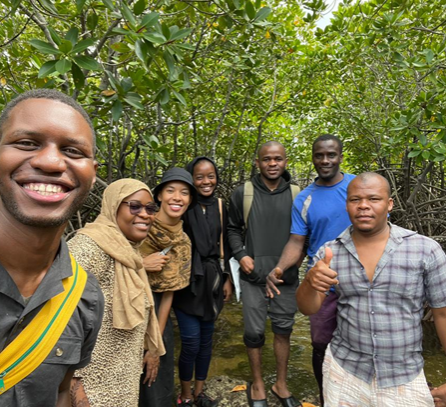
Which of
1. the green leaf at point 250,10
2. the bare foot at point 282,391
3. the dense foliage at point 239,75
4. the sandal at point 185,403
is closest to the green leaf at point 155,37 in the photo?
the dense foliage at point 239,75

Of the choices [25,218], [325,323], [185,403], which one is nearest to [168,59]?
[25,218]

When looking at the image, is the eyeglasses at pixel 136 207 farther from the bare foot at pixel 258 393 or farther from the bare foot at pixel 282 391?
the bare foot at pixel 282 391

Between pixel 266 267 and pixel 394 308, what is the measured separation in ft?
3.66

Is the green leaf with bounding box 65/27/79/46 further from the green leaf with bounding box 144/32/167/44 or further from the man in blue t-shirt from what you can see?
the man in blue t-shirt

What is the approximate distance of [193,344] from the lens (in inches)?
96.4

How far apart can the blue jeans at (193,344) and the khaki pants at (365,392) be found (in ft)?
3.36

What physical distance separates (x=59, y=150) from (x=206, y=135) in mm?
4759

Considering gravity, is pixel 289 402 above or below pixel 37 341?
below

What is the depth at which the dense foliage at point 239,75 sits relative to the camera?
1969 mm

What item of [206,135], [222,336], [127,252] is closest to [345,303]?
[127,252]

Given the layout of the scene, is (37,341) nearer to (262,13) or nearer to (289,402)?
(262,13)

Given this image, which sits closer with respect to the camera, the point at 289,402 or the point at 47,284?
the point at 47,284

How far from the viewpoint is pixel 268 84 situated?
219 inches

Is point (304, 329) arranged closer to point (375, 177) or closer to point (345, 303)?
point (345, 303)
